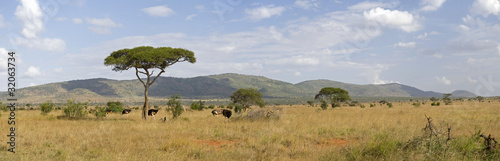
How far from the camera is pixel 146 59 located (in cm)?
2403

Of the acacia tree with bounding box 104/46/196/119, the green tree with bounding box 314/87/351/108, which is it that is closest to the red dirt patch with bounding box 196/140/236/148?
the acacia tree with bounding box 104/46/196/119

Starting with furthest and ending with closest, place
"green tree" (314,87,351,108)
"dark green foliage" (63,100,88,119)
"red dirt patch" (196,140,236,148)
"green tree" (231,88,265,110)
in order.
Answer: "green tree" (314,87,351,108) < "green tree" (231,88,265,110) < "dark green foliage" (63,100,88,119) < "red dirt patch" (196,140,236,148)

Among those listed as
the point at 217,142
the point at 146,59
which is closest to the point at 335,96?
the point at 146,59

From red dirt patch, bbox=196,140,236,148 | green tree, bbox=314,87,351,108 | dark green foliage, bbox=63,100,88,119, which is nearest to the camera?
red dirt patch, bbox=196,140,236,148

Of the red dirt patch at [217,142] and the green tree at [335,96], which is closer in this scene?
the red dirt patch at [217,142]

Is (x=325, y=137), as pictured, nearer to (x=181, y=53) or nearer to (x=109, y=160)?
(x=109, y=160)

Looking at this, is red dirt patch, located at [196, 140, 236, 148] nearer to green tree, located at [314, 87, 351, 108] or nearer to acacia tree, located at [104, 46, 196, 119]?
acacia tree, located at [104, 46, 196, 119]

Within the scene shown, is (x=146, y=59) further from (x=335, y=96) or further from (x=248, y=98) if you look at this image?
(x=335, y=96)

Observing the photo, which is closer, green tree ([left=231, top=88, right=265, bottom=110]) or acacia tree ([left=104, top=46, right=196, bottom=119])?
acacia tree ([left=104, top=46, right=196, bottom=119])

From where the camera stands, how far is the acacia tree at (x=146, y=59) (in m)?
24.2

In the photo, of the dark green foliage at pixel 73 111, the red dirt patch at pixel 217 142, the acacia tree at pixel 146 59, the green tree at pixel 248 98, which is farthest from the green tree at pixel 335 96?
the red dirt patch at pixel 217 142

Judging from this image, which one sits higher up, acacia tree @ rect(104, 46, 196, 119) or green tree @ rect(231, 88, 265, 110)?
acacia tree @ rect(104, 46, 196, 119)

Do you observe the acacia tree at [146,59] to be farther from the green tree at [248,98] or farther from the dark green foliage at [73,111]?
the green tree at [248,98]

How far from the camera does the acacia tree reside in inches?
953
